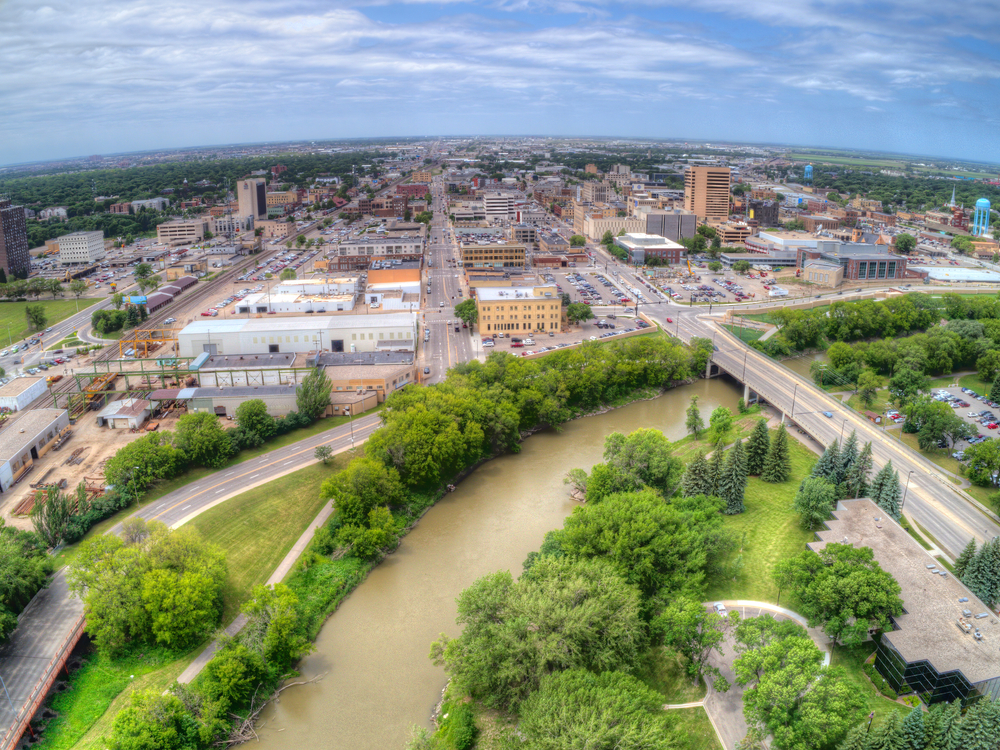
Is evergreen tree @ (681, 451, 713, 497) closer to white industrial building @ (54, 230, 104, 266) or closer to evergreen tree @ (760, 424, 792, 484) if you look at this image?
evergreen tree @ (760, 424, 792, 484)

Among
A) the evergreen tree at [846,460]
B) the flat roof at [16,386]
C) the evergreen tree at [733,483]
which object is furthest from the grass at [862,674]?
the flat roof at [16,386]

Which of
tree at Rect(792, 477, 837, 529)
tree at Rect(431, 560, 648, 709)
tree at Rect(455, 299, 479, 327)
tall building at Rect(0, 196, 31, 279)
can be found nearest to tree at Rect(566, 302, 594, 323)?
tree at Rect(455, 299, 479, 327)

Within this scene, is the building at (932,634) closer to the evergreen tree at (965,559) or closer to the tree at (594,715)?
the evergreen tree at (965,559)

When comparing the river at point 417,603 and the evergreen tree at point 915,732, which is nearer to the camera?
the evergreen tree at point 915,732

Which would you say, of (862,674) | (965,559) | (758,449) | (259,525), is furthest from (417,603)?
(965,559)

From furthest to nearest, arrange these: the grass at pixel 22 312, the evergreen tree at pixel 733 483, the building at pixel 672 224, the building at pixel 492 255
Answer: the building at pixel 672 224
the building at pixel 492 255
the grass at pixel 22 312
the evergreen tree at pixel 733 483

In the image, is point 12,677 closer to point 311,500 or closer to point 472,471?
point 311,500
